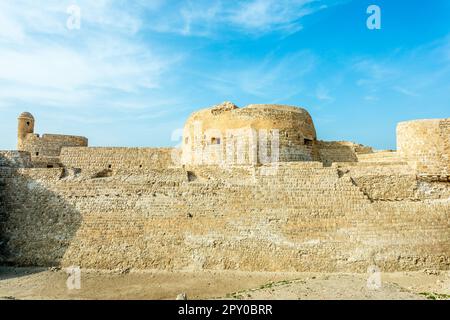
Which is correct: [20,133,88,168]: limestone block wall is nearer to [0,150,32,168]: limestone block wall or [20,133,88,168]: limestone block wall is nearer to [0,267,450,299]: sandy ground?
[0,150,32,168]: limestone block wall

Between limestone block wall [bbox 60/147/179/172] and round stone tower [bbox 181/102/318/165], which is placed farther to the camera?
limestone block wall [bbox 60/147/179/172]

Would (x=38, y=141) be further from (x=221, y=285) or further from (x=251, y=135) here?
(x=221, y=285)

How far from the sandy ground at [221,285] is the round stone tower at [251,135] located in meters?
4.90

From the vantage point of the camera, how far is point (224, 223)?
11031 millimetres

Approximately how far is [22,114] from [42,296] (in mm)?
14174

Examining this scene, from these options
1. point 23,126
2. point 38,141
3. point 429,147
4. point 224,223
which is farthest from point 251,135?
point 23,126

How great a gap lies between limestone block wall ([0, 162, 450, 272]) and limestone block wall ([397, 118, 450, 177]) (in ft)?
3.53

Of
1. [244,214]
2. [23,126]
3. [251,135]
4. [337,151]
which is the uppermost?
[23,126]

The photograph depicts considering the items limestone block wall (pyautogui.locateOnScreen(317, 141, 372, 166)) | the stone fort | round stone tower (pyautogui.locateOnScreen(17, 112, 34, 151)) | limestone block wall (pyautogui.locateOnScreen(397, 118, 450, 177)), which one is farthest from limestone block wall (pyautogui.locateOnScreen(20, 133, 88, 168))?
limestone block wall (pyautogui.locateOnScreen(397, 118, 450, 177))

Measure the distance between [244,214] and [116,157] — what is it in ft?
30.0

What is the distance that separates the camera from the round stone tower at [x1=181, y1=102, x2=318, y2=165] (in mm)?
13781

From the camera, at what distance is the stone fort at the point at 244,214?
10555 millimetres

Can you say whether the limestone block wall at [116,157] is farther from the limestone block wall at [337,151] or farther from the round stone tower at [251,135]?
the limestone block wall at [337,151]
